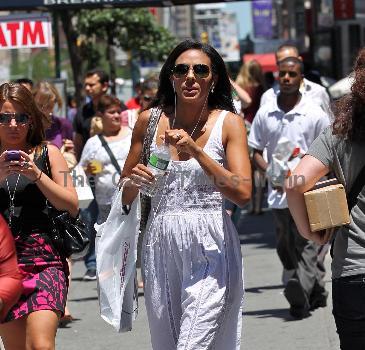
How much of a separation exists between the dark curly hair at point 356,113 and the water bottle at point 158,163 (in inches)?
31.9

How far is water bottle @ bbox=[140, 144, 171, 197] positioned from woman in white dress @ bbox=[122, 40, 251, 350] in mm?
39

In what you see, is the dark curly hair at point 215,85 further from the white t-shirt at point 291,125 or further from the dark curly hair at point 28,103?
the white t-shirt at point 291,125

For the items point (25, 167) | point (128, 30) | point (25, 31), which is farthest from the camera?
point (128, 30)

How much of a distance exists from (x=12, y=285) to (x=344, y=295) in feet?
4.22

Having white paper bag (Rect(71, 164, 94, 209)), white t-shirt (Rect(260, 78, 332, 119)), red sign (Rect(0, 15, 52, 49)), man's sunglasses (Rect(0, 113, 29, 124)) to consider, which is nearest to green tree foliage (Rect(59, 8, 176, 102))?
red sign (Rect(0, 15, 52, 49))

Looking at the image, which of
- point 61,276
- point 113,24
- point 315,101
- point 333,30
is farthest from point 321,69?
point 61,276

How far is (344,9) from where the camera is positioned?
1132 inches

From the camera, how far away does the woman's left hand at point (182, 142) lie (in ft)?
16.0

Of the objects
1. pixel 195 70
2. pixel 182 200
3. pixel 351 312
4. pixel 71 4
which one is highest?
→ pixel 71 4

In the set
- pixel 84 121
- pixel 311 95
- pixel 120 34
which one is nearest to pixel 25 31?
pixel 84 121

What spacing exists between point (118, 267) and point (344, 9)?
24.4 metres

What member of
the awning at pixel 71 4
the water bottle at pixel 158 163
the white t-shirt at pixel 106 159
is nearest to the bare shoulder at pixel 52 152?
the water bottle at pixel 158 163

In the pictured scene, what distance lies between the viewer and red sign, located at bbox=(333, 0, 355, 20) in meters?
28.2

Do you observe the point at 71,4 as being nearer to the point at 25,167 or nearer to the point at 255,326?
the point at 255,326
